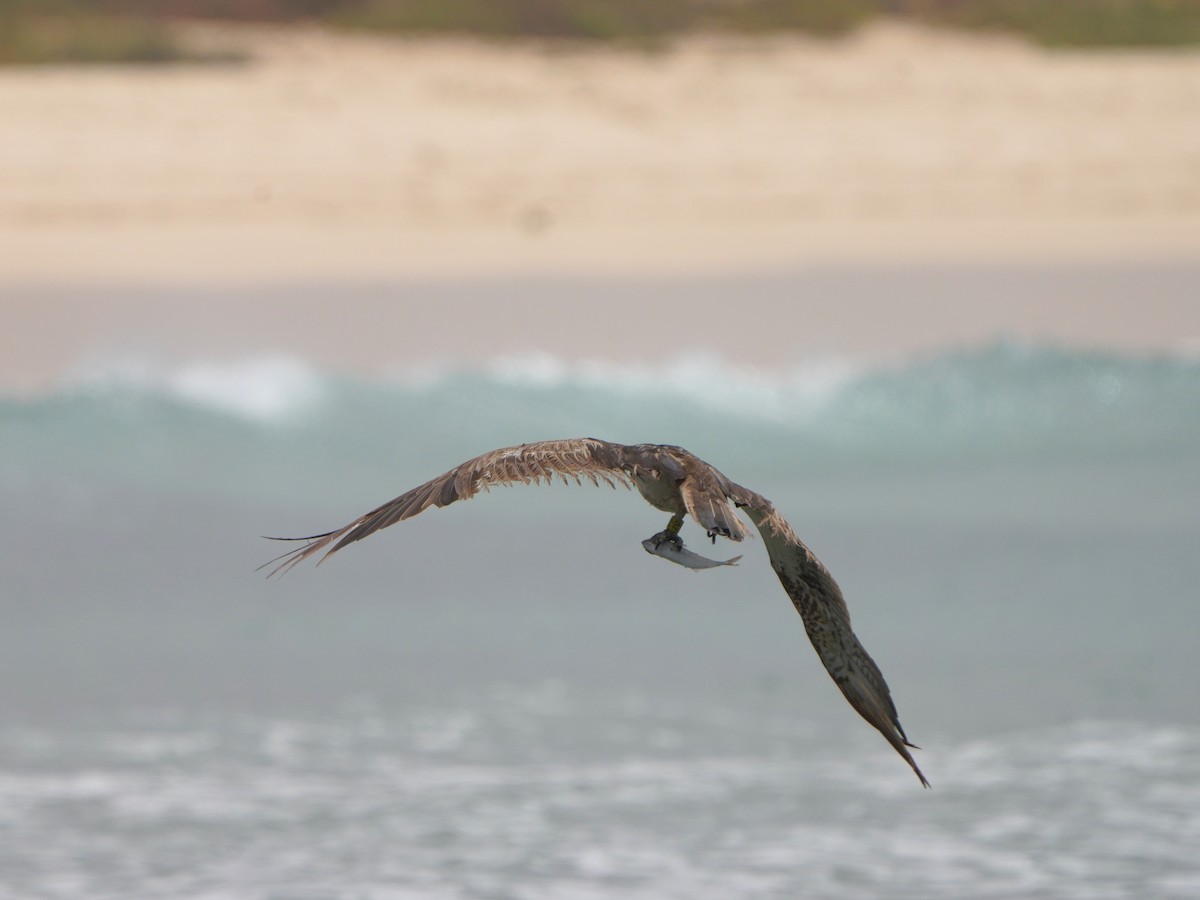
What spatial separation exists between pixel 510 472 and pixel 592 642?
15.5 ft

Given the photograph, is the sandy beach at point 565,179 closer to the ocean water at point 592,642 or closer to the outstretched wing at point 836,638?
the ocean water at point 592,642

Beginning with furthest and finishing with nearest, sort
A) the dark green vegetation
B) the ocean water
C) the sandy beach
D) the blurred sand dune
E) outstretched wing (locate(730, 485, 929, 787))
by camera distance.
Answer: the dark green vegetation → the blurred sand dune → the sandy beach → the ocean water → outstretched wing (locate(730, 485, 929, 787))

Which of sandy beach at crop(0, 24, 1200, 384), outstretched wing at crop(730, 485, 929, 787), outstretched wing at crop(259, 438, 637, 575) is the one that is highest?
sandy beach at crop(0, 24, 1200, 384)

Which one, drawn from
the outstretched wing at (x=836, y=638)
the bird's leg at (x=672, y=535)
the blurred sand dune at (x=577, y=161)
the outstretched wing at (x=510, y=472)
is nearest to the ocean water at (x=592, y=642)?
the blurred sand dune at (x=577, y=161)

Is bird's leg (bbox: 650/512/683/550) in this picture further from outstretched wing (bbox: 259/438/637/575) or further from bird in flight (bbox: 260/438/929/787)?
outstretched wing (bbox: 259/438/637/575)

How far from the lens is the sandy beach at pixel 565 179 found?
13312 millimetres

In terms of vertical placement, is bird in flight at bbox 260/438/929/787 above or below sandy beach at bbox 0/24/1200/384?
below

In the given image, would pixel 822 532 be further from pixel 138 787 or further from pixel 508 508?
pixel 138 787

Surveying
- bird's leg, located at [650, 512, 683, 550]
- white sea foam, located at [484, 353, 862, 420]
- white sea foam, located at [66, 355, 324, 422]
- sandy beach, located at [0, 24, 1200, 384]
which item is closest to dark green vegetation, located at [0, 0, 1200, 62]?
sandy beach, located at [0, 24, 1200, 384]

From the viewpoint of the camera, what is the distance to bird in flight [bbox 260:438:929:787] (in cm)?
454

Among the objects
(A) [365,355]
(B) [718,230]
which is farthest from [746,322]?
(A) [365,355]

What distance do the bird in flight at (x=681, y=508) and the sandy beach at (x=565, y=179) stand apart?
312 inches

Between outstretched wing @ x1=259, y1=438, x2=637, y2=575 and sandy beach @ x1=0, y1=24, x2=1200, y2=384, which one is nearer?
outstretched wing @ x1=259, y1=438, x2=637, y2=575

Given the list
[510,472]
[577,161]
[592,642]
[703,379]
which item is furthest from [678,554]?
[577,161]
